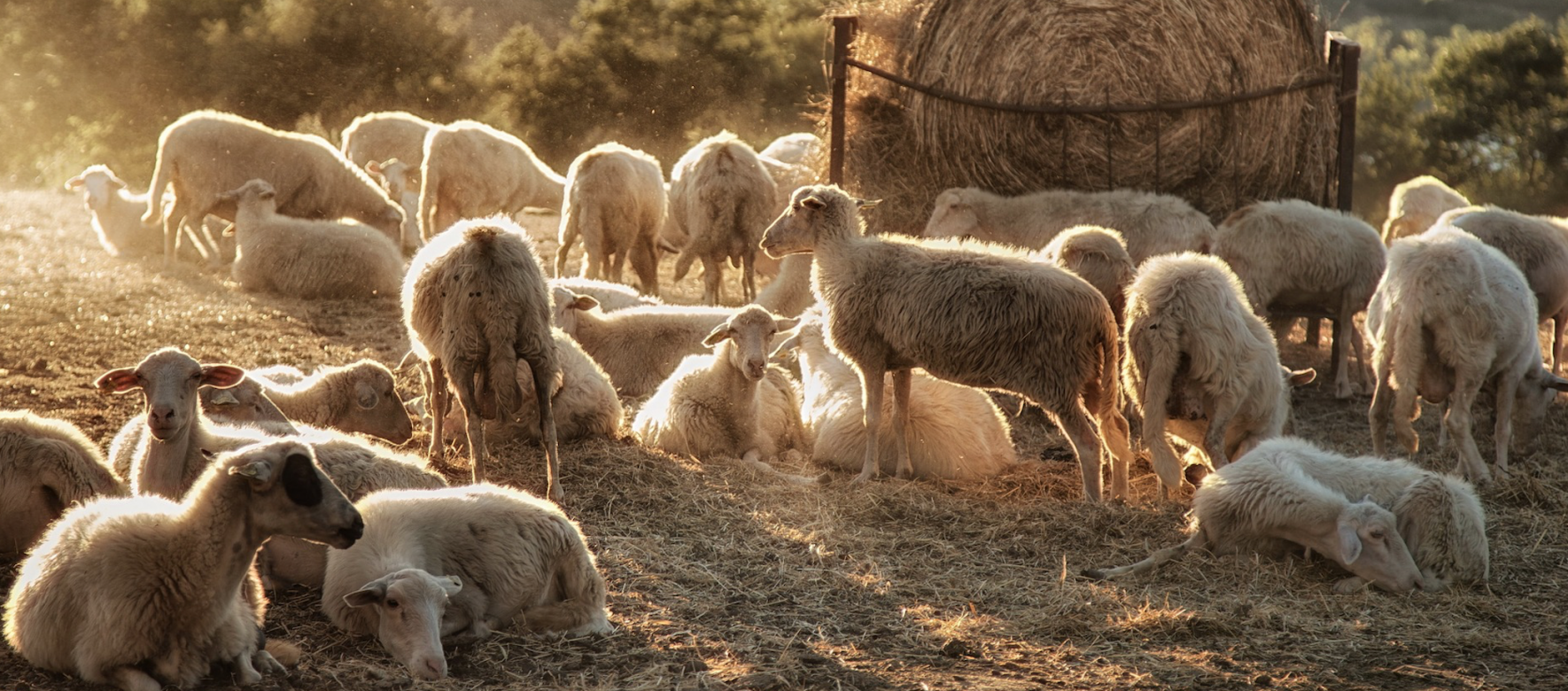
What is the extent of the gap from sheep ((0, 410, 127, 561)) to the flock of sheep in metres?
0.01

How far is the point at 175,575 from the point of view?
4.32 m

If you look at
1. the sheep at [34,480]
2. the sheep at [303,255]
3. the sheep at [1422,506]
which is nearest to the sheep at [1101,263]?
the sheep at [1422,506]

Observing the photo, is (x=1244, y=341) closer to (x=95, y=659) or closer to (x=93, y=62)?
(x=95, y=659)

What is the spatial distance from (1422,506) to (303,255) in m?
9.59

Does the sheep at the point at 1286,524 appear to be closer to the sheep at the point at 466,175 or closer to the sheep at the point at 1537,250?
the sheep at the point at 1537,250

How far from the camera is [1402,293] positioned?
7742 millimetres

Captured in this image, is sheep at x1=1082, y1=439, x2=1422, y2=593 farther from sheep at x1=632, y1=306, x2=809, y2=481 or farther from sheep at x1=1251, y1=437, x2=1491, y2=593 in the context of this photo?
sheep at x1=632, y1=306, x2=809, y2=481

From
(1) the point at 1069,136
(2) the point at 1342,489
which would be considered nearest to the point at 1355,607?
(2) the point at 1342,489

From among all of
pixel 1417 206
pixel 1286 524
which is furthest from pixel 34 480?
pixel 1417 206

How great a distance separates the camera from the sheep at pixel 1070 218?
33.8 feet

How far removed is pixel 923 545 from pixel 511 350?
2200 millimetres

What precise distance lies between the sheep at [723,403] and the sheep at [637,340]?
1402mm

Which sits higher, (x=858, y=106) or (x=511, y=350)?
(x=858, y=106)

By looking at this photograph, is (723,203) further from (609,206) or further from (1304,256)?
(1304,256)
